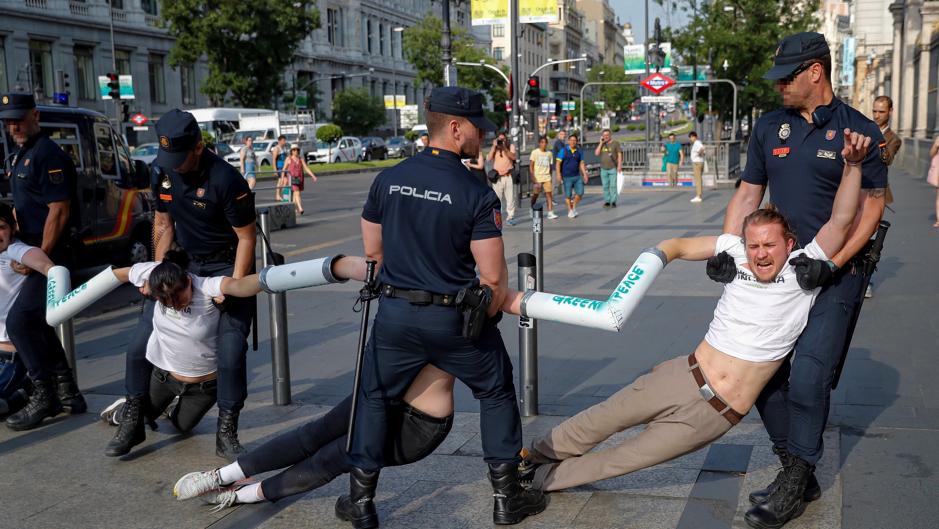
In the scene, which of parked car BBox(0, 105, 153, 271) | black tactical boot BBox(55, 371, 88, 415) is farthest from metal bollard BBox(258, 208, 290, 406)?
parked car BBox(0, 105, 153, 271)

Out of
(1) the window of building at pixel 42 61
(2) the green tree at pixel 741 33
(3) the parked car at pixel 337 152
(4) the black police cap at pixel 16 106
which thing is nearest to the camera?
(4) the black police cap at pixel 16 106

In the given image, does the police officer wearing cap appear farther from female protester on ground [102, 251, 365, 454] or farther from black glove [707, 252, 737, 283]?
female protester on ground [102, 251, 365, 454]

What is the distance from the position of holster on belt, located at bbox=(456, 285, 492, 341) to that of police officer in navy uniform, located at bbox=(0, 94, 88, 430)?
325cm

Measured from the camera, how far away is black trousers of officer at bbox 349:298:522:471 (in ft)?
11.8

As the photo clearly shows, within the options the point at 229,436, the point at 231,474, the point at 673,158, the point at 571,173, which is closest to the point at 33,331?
the point at 229,436

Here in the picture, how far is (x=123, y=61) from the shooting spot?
49719 millimetres

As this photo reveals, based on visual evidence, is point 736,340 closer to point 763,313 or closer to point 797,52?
point 763,313

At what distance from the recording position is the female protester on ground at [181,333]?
4.60m

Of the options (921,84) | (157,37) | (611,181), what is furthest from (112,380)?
(157,37)

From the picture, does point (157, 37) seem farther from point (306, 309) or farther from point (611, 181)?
point (306, 309)

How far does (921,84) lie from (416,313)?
27.9m

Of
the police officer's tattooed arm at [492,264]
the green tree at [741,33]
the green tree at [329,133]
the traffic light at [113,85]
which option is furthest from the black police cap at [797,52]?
the green tree at [329,133]

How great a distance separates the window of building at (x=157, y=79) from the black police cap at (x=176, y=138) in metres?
50.7

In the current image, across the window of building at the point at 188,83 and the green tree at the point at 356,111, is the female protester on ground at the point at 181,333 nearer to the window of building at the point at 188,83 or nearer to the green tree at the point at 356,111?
the window of building at the point at 188,83
